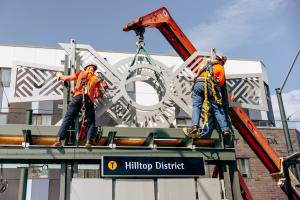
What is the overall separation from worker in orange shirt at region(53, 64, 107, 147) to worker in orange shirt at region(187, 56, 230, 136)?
264 cm

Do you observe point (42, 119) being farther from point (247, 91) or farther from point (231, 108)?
point (247, 91)

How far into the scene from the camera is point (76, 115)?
899 centimetres

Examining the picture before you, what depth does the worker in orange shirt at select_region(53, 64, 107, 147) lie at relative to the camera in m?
8.74

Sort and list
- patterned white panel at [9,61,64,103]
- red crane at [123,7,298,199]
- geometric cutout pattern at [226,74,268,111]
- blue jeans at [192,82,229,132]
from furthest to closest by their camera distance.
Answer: red crane at [123,7,298,199]
geometric cutout pattern at [226,74,268,111]
patterned white panel at [9,61,64,103]
blue jeans at [192,82,229,132]

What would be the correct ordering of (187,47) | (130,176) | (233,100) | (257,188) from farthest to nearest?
(257,188) < (187,47) < (233,100) < (130,176)

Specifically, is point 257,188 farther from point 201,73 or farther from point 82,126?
point 82,126

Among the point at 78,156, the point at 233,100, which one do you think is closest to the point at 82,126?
the point at 78,156

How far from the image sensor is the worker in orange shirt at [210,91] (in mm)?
9656

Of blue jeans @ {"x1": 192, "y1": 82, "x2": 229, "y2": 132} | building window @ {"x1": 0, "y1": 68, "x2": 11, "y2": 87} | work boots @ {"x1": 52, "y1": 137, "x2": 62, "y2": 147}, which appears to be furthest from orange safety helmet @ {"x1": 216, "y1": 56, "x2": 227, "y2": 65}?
building window @ {"x1": 0, "y1": 68, "x2": 11, "y2": 87}

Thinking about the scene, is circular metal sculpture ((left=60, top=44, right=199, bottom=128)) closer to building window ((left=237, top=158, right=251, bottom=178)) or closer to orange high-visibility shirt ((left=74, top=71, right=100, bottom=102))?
orange high-visibility shirt ((left=74, top=71, right=100, bottom=102))

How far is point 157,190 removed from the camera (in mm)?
8688

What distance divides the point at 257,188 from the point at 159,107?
16253 mm

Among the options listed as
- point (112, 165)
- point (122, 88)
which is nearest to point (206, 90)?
point (122, 88)

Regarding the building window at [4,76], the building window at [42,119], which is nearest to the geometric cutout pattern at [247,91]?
the building window at [42,119]
